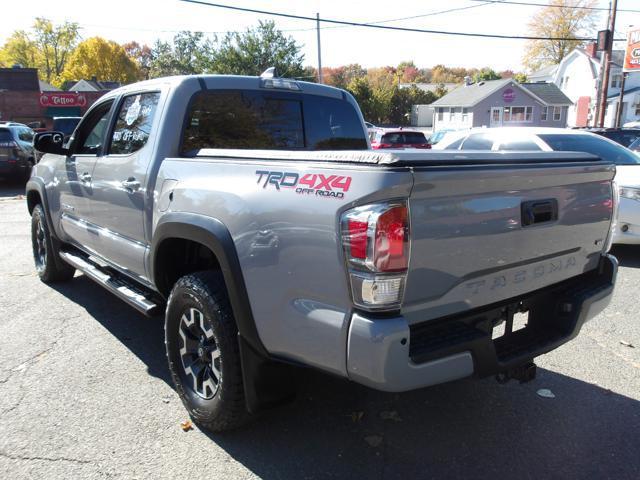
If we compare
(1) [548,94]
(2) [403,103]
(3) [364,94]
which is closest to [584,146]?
(1) [548,94]

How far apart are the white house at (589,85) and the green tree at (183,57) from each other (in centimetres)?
3863

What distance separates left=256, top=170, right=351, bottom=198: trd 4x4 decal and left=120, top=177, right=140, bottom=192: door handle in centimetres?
133

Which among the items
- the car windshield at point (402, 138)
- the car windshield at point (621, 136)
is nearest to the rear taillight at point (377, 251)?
the car windshield at point (621, 136)

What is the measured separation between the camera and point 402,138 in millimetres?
17391

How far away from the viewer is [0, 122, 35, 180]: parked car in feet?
47.8

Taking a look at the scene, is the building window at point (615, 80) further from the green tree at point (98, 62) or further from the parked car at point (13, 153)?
the green tree at point (98, 62)

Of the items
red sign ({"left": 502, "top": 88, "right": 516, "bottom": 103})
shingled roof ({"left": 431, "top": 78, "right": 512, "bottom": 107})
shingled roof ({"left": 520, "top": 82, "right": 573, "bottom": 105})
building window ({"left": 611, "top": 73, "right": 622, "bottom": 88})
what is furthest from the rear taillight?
building window ({"left": 611, "top": 73, "right": 622, "bottom": 88})

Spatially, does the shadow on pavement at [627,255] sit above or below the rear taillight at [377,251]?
below

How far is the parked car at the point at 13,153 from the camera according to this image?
14578 mm

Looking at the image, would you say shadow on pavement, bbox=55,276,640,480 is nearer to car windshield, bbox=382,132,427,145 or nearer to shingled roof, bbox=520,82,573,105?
car windshield, bbox=382,132,427,145

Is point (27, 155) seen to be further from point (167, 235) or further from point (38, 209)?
point (167, 235)

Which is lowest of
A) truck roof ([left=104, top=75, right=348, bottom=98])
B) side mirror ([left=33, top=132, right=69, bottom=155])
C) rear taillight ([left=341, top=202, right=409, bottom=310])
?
rear taillight ([left=341, top=202, right=409, bottom=310])

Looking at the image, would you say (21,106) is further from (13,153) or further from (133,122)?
(133,122)

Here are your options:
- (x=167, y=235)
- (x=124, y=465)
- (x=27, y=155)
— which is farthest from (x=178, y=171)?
(x=27, y=155)
